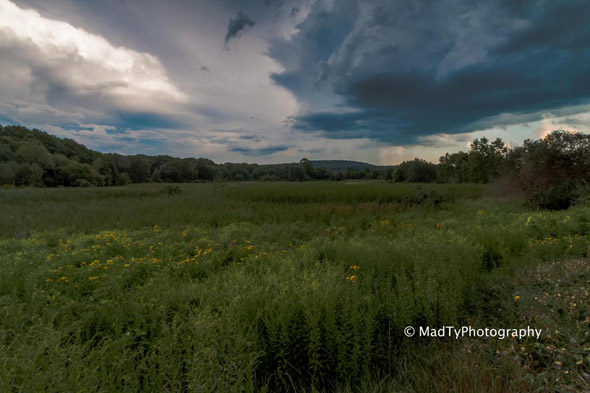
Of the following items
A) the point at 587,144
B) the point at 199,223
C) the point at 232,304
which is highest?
the point at 587,144

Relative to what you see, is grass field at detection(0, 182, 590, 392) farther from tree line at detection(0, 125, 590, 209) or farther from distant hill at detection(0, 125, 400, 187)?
distant hill at detection(0, 125, 400, 187)

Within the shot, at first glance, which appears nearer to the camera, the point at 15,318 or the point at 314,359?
the point at 314,359

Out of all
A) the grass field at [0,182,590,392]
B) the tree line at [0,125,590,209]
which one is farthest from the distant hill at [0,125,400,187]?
the grass field at [0,182,590,392]

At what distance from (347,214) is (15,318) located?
13295 mm

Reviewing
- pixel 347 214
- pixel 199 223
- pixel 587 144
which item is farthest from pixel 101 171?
pixel 587 144

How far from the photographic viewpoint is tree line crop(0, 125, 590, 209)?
13.8 m

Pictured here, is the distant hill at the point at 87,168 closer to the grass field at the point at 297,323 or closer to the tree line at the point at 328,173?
the tree line at the point at 328,173

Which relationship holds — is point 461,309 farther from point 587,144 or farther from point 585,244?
point 587,144

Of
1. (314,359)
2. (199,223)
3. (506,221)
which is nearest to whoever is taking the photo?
(314,359)

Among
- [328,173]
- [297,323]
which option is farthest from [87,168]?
[328,173]

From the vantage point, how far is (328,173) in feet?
319

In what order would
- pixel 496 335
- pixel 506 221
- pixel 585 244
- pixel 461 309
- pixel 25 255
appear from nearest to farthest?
1. pixel 496 335
2. pixel 461 309
3. pixel 585 244
4. pixel 25 255
5. pixel 506 221

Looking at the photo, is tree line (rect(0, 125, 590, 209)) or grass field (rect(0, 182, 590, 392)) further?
tree line (rect(0, 125, 590, 209))

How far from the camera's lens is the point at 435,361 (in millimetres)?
2580
